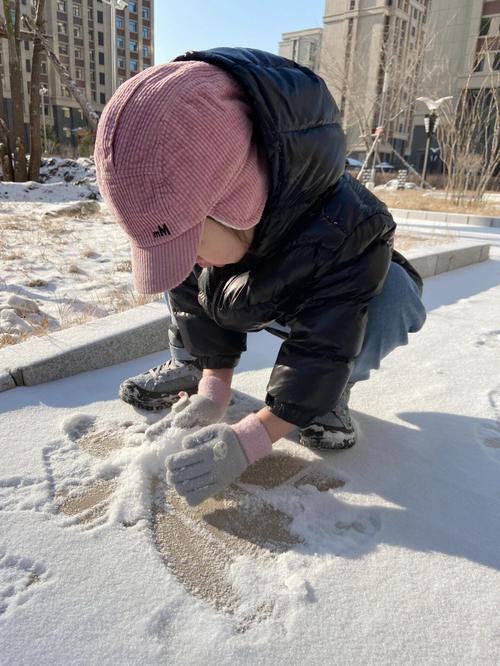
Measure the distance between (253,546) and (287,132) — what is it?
63 centimetres

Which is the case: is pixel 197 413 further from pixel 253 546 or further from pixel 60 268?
pixel 60 268

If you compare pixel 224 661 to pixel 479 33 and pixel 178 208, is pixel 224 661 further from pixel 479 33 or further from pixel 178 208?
pixel 479 33

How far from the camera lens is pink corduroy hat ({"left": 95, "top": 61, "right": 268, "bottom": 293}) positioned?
62 cm

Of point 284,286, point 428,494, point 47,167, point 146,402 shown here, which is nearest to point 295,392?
point 284,286

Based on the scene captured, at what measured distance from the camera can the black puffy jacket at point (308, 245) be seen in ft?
2.46

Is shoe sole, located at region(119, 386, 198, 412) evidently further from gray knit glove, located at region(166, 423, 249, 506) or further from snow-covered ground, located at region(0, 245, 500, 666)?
gray knit glove, located at region(166, 423, 249, 506)

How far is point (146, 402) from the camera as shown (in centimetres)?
113

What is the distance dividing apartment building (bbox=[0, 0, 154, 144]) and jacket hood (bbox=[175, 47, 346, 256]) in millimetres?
32564

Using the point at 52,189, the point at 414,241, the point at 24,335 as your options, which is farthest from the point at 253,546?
the point at 52,189

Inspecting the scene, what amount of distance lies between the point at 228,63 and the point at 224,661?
804 mm

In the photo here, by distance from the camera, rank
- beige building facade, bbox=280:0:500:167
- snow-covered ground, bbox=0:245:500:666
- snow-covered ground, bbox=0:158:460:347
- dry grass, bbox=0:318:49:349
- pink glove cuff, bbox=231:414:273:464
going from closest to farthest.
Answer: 1. snow-covered ground, bbox=0:245:500:666
2. pink glove cuff, bbox=231:414:273:464
3. dry grass, bbox=0:318:49:349
4. snow-covered ground, bbox=0:158:460:347
5. beige building facade, bbox=280:0:500:167

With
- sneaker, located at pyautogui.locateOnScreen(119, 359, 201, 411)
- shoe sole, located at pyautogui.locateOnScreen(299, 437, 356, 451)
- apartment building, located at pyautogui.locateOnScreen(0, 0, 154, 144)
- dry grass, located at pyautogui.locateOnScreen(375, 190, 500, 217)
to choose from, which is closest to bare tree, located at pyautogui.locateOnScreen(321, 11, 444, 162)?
dry grass, located at pyautogui.locateOnScreen(375, 190, 500, 217)

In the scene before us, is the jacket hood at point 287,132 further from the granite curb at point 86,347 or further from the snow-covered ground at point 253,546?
the granite curb at point 86,347

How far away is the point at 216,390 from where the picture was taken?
1.04m
